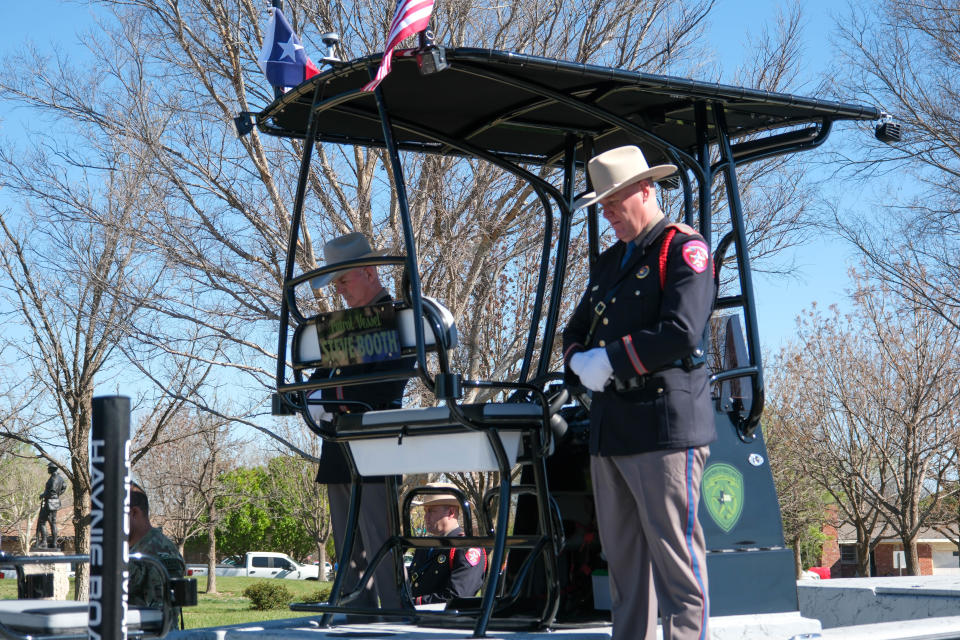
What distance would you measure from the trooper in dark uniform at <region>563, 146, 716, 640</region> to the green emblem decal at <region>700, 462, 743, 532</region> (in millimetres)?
533

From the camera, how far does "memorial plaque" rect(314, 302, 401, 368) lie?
394 centimetres

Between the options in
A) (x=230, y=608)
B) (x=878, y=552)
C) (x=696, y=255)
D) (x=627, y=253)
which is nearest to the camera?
(x=696, y=255)

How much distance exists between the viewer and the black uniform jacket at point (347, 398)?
457cm

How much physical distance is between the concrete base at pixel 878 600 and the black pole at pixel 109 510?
3.90 metres

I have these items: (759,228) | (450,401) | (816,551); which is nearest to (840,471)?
(759,228)

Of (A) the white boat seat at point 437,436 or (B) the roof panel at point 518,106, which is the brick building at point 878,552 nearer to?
(B) the roof panel at point 518,106

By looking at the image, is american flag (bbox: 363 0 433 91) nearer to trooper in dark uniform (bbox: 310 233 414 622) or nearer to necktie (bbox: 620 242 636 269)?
trooper in dark uniform (bbox: 310 233 414 622)

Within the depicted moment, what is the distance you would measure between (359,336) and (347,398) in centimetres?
71

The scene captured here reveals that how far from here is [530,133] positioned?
5309 millimetres

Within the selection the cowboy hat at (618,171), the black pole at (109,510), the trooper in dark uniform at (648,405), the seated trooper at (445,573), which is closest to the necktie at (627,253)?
the trooper in dark uniform at (648,405)

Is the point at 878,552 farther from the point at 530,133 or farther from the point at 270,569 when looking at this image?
the point at 530,133

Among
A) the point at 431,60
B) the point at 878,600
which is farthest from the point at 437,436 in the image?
the point at 878,600

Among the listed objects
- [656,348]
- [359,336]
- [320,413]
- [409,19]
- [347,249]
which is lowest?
[320,413]

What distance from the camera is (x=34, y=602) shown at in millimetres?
3609
